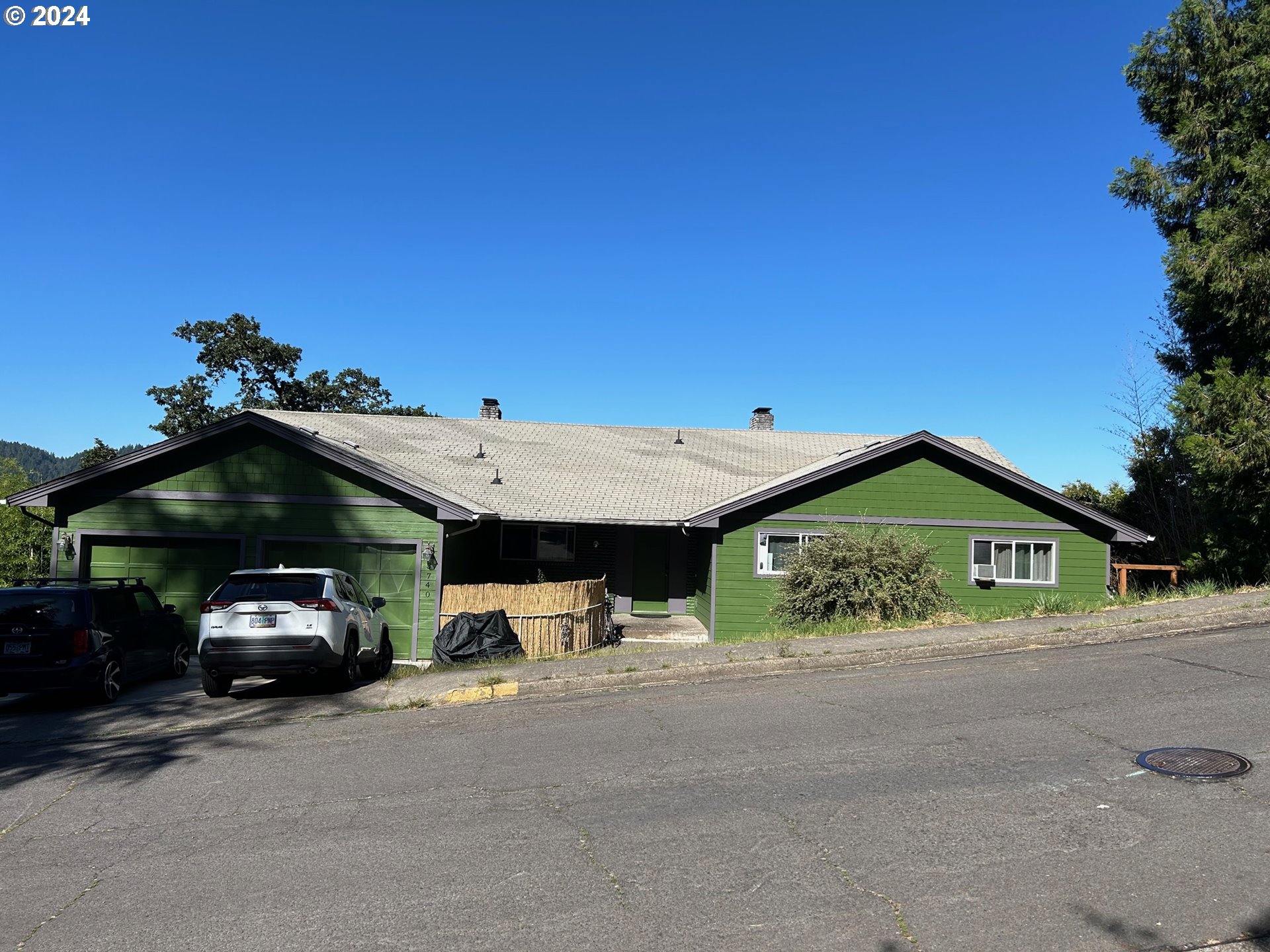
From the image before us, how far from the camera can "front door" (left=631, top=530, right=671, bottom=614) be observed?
22.1m

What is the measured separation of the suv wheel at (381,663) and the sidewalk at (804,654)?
946 mm

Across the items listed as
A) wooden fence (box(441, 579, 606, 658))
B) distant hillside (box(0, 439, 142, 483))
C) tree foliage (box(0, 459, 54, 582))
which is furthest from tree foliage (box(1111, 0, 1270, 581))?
distant hillside (box(0, 439, 142, 483))

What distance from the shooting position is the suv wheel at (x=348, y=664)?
1146cm

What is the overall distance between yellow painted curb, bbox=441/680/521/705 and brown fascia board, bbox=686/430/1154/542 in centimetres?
827

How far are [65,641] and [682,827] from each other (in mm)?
8994

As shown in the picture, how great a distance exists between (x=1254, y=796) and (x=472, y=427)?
23674 mm

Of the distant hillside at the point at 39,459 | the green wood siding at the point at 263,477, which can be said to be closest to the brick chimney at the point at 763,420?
the green wood siding at the point at 263,477

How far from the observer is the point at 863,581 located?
15062mm

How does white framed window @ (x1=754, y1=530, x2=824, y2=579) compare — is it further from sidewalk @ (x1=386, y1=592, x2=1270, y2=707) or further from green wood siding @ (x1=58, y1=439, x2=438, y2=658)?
green wood siding @ (x1=58, y1=439, x2=438, y2=658)

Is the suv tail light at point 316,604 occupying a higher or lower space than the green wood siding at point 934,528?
lower

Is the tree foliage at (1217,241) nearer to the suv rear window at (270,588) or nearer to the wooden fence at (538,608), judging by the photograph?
the wooden fence at (538,608)

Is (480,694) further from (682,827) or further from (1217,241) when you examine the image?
(1217,241)

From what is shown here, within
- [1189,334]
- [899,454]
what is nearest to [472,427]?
[899,454]

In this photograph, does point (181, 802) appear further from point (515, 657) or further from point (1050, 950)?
point (515, 657)
